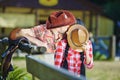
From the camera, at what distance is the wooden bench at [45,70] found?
122 inches

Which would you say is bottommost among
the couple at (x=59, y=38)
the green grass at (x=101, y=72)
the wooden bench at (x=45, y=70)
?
the green grass at (x=101, y=72)

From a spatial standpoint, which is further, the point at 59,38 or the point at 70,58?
the point at 70,58

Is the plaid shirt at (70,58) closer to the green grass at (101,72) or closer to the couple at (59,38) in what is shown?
the couple at (59,38)

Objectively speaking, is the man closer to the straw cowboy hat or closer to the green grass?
the straw cowboy hat

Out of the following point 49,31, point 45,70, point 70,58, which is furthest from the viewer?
point 70,58

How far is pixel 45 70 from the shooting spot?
3725 mm

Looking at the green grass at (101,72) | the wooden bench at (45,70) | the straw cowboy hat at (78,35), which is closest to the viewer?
the wooden bench at (45,70)

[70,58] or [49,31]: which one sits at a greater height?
[49,31]

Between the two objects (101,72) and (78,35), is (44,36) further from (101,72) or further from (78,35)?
(101,72)

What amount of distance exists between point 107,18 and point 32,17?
7.61 meters

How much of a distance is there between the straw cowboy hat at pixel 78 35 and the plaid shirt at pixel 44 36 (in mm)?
174

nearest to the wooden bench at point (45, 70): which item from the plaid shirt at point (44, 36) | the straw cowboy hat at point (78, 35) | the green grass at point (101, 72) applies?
the plaid shirt at point (44, 36)

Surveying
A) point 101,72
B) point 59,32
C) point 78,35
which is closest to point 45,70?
point 78,35

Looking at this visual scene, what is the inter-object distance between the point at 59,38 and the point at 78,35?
0.28 meters
